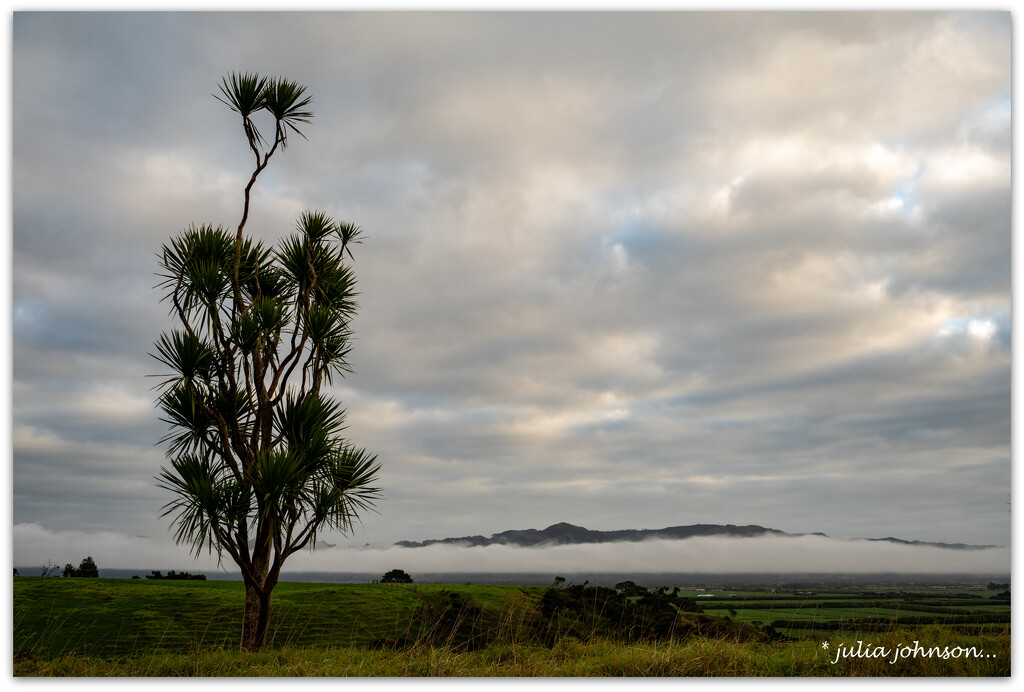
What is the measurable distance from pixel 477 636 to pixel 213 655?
10.9ft

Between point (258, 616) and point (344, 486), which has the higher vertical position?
point (344, 486)

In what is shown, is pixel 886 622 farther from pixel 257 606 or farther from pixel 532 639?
pixel 257 606

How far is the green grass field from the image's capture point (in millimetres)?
7676

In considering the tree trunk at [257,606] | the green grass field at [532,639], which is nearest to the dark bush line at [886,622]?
the green grass field at [532,639]

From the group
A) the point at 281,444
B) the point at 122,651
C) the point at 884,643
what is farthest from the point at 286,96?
the point at 884,643

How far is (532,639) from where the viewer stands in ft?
30.0

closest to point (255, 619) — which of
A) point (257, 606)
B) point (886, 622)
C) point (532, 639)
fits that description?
point (257, 606)

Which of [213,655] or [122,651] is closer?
[213,655]

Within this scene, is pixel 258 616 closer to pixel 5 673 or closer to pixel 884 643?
pixel 5 673

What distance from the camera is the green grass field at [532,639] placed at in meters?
7.68

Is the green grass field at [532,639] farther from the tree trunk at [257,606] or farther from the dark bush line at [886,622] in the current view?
the tree trunk at [257,606]

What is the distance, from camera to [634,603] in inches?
419

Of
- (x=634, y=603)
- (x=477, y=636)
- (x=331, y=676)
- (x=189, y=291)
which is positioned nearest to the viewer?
(x=331, y=676)

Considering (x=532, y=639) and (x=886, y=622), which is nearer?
(x=886, y=622)
